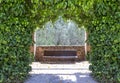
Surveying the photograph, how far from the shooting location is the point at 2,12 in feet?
17.3

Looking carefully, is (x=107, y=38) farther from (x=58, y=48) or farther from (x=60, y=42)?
(x=60, y=42)

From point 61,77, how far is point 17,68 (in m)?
1.63

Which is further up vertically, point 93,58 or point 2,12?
point 2,12

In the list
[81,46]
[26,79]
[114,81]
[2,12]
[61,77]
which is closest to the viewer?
[2,12]

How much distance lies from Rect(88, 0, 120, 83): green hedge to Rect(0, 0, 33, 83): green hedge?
155 centimetres

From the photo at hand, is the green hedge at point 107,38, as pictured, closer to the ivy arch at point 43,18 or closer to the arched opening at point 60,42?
the ivy arch at point 43,18

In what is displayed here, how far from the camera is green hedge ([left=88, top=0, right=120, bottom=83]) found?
17.3 ft

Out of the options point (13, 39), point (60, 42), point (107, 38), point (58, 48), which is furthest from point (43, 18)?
point (60, 42)

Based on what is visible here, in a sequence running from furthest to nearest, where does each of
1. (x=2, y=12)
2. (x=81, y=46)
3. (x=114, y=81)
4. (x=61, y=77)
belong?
(x=81, y=46)
(x=61, y=77)
(x=114, y=81)
(x=2, y=12)

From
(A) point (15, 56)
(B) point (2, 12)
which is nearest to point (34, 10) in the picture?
(B) point (2, 12)

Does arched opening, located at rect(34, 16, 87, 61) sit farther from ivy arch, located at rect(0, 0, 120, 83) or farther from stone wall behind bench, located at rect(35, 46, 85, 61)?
ivy arch, located at rect(0, 0, 120, 83)

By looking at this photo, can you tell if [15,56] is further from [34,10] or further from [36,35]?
[36,35]

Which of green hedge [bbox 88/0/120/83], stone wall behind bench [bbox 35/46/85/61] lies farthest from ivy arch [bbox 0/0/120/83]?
stone wall behind bench [bbox 35/46/85/61]

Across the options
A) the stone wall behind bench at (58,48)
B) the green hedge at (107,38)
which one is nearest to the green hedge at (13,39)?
the green hedge at (107,38)
